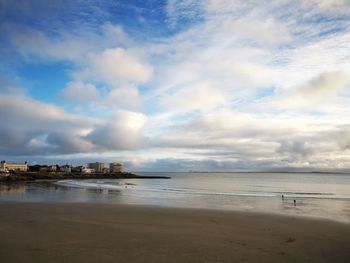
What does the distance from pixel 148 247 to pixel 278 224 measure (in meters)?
9.18

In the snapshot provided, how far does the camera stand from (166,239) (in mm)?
12539

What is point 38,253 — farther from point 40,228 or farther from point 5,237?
point 40,228

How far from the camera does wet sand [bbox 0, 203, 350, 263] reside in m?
10.0

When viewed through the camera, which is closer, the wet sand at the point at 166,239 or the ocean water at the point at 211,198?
the wet sand at the point at 166,239

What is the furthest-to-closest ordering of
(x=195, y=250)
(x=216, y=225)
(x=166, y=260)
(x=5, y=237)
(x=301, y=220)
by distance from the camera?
(x=301, y=220), (x=216, y=225), (x=5, y=237), (x=195, y=250), (x=166, y=260)

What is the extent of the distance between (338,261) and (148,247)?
6324 mm

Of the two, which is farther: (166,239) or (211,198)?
(211,198)

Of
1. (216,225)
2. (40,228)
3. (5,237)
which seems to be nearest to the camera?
(5,237)

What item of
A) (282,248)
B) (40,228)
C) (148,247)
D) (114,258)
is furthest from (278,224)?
(40,228)

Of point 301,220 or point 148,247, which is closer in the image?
point 148,247

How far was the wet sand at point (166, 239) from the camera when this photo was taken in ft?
32.9

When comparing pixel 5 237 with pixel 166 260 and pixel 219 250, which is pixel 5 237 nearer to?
pixel 166 260

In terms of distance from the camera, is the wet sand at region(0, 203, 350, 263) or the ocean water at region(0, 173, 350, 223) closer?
the wet sand at region(0, 203, 350, 263)

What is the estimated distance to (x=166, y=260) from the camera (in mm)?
9641
